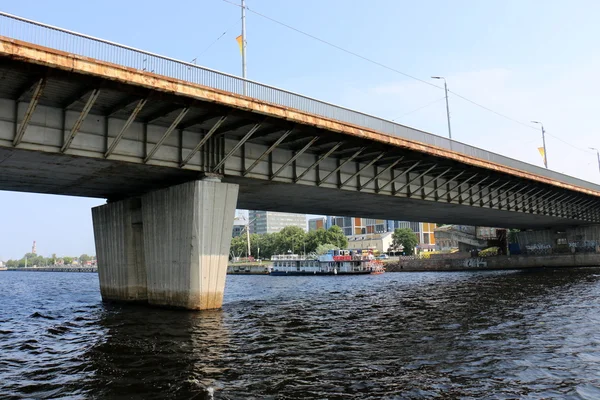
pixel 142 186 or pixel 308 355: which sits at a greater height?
pixel 142 186

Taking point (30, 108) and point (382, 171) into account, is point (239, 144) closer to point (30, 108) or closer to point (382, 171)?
point (30, 108)

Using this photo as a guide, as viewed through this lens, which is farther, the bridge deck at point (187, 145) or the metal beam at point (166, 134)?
the metal beam at point (166, 134)

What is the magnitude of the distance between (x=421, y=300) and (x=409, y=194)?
36.8ft

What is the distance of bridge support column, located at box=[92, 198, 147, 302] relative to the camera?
104 feet

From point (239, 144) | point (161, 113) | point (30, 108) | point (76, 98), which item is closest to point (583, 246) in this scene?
point (239, 144)

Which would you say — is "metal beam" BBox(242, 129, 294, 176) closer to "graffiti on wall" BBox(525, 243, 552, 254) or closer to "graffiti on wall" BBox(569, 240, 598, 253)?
"graffiti on wall" BBox(569, 240, 598, 253)

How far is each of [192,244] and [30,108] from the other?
10.6 m

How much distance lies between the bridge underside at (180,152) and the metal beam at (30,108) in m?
0.05

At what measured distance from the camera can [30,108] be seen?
17969 mm

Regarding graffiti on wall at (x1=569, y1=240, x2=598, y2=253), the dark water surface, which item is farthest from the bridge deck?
graffiti on wall at (x1=569, y1=240, x2=598, y2=253)

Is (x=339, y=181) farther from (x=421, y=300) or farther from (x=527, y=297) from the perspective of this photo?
(x=527, y=297)

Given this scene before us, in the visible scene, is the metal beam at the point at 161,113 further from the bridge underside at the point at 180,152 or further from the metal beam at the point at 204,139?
the metal beam at the point at 204,139

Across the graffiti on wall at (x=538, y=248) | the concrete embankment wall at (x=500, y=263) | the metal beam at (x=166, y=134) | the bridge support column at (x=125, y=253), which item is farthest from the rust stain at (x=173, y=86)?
the graffiti on wall at (x=538, y=248)

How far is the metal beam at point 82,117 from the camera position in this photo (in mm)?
18812
